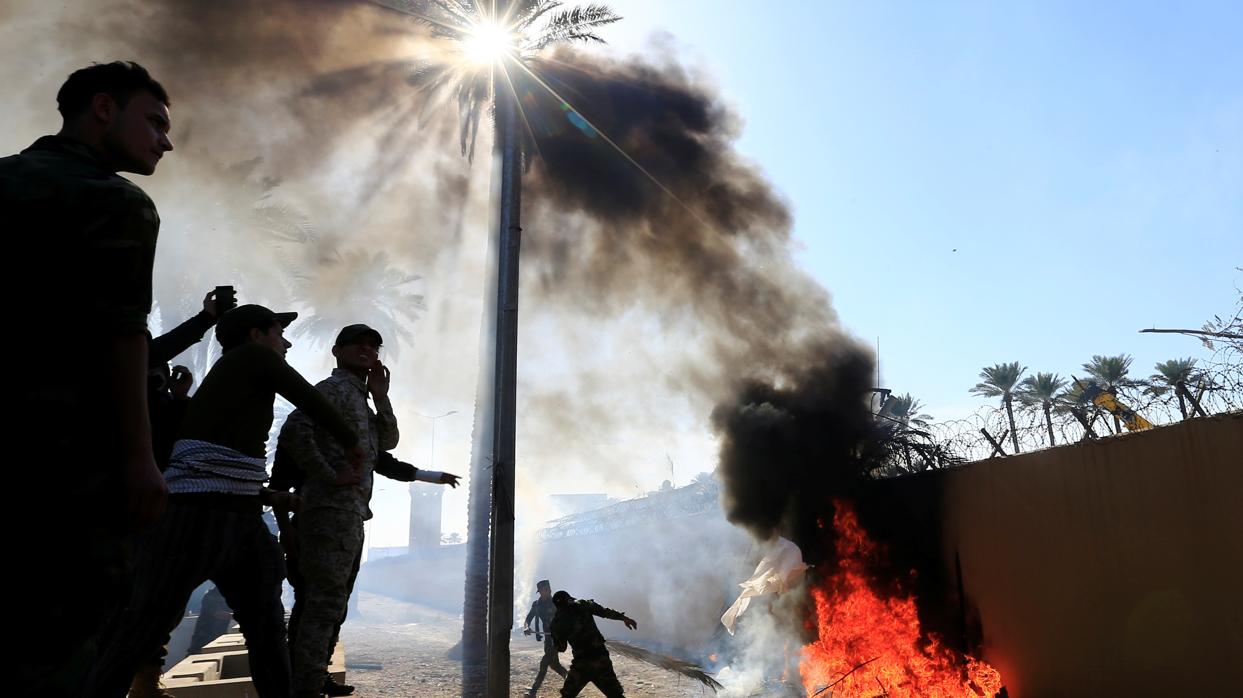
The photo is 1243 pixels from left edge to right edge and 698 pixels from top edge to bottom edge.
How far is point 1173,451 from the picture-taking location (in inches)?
303

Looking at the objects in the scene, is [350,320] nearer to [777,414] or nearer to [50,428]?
[777,414]

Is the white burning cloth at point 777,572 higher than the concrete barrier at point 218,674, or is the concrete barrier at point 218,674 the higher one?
the white burning cloth at point 777,572

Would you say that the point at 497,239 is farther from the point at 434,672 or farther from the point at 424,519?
the point at 424,519

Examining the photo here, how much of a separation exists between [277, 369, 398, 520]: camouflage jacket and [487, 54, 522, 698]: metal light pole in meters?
2.87

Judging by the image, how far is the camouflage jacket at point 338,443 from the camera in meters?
3.53

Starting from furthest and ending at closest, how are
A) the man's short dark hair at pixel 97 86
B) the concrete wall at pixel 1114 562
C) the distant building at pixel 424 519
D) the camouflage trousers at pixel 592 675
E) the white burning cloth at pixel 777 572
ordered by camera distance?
the distant building at pixel 424 519, the white burning cloth at pixel 777 572, the camouflage trousers at pixel 592 675, the concrete wall at pixel 1114 562, the man's short dark hair at pixel 97 86

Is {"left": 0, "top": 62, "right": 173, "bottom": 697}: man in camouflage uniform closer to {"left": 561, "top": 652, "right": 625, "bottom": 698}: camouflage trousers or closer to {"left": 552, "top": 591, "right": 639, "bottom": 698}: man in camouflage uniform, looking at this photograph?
{"left": 552, "top": 591, "right": 639, "bottom": 698}: man in camouflage uniform

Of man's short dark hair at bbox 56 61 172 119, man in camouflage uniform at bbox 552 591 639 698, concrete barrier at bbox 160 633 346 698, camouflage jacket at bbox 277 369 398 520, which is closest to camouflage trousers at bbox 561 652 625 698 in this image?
man in camouflage uniform at bbox 552 591 639 698

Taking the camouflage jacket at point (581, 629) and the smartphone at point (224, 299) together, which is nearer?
the smartphone at point (224, 299)

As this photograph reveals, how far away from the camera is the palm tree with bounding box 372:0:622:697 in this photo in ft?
22.6

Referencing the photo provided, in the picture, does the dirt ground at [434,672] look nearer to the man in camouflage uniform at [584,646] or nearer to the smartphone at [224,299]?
the man in camouflage uniform at [584,646]

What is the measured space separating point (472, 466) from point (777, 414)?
7.96 metres

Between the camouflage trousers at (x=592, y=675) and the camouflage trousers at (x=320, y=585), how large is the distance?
461 centimetres

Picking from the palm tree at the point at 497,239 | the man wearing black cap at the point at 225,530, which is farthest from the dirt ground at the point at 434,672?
the man wearing black cap at the point at 225,530
